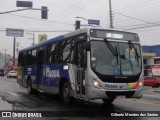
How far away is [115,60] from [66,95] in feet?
11.0

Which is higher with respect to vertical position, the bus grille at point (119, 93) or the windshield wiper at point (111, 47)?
the windshield wiper at point (111, 47)

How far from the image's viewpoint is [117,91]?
13.2 meters

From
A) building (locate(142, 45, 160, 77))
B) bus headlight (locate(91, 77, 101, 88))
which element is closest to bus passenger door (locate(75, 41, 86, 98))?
bus headlight (locate(91, 77, 101, 88))

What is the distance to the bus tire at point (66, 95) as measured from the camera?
15.5m

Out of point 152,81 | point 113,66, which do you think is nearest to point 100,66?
point 113,66

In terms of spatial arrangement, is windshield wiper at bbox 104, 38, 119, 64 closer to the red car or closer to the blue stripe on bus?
the blue stripe on bus

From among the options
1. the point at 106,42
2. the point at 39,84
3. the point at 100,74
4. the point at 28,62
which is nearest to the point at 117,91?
the point at 100,74

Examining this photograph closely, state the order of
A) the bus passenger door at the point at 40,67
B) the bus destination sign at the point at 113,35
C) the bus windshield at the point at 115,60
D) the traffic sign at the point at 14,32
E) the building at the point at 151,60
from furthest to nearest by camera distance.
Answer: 1. the traffic sign at the point at 14,32
2. the building at the point at 151,60
3. the bus passenger door at the point at 40,67
4. the bus destination sign at the point at 113,35
5. the bus windshield at the point at 115,60

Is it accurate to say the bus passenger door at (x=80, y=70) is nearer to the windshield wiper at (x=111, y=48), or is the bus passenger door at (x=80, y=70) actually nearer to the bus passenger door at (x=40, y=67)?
the windshield wiper at (x=111, y=48)

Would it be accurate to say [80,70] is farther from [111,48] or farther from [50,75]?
[50,75]

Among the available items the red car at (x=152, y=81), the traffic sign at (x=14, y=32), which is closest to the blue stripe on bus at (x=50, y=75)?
the red car at (x=152, y=81)

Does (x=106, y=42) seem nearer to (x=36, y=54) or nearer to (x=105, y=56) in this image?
(x=105, y=56)

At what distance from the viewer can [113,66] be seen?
13367mm

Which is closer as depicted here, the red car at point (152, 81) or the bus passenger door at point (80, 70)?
the bus passenger door at point (80, 70)
